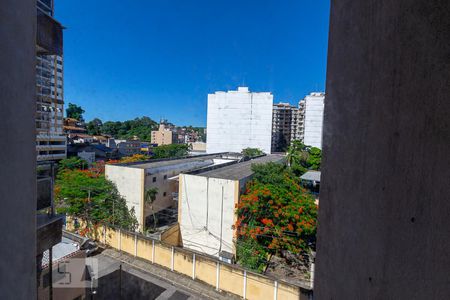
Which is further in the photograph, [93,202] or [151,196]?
[151,196]

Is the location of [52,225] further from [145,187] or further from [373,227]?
[145,187]

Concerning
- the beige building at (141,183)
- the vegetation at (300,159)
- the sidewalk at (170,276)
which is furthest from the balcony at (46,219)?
the vegetation at (300,159)

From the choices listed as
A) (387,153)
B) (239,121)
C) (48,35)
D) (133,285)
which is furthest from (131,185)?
(239,121)

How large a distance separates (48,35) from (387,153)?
198 centimetres

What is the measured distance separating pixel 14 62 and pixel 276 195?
373 inches

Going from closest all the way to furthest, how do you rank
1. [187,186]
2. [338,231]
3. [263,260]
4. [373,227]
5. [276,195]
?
[373,227]
[338,231]
[263,260]
[276,195]
[187,186]

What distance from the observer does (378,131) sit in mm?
720

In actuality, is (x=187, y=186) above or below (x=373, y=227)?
below

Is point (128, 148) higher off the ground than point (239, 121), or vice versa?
point (239, 121)

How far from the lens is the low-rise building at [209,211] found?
407 inches

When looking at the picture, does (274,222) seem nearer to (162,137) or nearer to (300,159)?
(300,159)

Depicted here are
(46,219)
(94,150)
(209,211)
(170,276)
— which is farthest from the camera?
(94,150)

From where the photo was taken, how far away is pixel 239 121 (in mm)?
36562

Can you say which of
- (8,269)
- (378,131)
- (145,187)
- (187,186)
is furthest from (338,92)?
(145,187)
